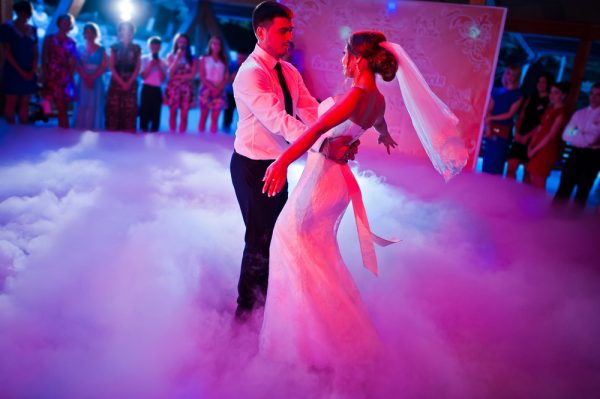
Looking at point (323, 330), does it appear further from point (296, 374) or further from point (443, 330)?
point (443, 330)

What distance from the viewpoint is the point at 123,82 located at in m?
6.95

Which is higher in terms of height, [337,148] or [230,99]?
[230,99]

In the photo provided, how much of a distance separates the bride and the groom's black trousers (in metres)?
0.30

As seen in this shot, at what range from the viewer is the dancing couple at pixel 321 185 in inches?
81.0

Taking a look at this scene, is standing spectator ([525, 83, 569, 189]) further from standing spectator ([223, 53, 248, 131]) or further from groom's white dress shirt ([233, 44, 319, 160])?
standing spectator ([223, 53, 248, 131])

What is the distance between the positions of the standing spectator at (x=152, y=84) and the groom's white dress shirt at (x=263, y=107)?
5.16 meters

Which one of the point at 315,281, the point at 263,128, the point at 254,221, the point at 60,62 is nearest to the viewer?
the point at 315,281

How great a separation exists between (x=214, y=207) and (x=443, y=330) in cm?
248

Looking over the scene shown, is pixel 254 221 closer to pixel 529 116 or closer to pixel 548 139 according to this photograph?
pixel 548 139

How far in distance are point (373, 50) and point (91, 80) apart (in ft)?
19.7

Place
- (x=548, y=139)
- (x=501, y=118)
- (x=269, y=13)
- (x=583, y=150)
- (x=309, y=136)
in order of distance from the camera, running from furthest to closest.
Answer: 1. (x=501, y=118)
2. (x=548, y=139)
3. (x=583, y=150)
4. (x=269, y=13)
5. (x=309, y=136)

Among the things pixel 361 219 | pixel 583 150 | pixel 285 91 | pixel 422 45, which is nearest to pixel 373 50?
pixel 285 91

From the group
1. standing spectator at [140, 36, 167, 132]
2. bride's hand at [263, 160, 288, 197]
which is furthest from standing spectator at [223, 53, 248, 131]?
bride's hand at [263, 160, 288, 197]

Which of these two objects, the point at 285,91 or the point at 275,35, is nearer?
the point at 275,35
